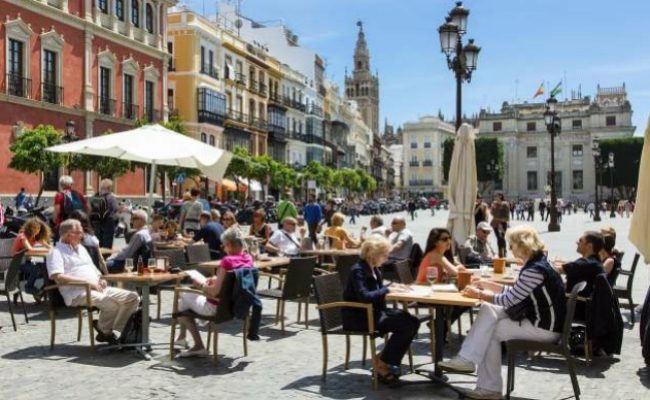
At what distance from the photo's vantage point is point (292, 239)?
36.2 ft

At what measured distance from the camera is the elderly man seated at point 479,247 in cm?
983

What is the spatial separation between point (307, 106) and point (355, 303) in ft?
207

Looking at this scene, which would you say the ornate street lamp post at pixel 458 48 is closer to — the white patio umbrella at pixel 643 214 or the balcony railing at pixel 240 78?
the white patio umbrella at pixel 643 214

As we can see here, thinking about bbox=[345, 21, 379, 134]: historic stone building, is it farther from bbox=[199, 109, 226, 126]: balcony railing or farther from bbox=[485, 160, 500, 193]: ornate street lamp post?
bbox=[199, 109, 226, 126]: balcony railing

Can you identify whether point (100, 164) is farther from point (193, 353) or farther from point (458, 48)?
point (193, 353)

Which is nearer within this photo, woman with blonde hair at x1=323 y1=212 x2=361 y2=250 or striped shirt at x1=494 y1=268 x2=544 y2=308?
striped shirt at x1=494 y1=268 x2=544 y2=308

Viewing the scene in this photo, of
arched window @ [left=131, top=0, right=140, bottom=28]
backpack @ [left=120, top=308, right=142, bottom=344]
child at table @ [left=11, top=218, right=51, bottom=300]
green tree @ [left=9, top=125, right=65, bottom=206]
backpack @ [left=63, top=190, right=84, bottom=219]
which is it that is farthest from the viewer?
arched window @ [left=131, top=0, right=140, bottom=28]

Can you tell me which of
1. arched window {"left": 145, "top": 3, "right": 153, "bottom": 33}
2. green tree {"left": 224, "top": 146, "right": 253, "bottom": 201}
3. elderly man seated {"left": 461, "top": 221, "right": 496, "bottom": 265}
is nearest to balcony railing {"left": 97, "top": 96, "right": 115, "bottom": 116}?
arched window {"left": 145, "top": 3, "right": 153, "bottom": 33}

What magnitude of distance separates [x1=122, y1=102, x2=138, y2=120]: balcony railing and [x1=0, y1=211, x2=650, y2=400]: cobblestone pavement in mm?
27682

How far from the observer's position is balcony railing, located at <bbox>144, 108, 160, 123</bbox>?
120 ft

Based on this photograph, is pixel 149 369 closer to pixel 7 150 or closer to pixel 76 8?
pixel 7 150

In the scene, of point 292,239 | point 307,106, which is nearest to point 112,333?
point 292,239

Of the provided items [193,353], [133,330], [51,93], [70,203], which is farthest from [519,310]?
→ [51,93]

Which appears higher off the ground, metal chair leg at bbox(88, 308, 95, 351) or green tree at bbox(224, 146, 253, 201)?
green tree at bbox(224, 146, 253, 201)
